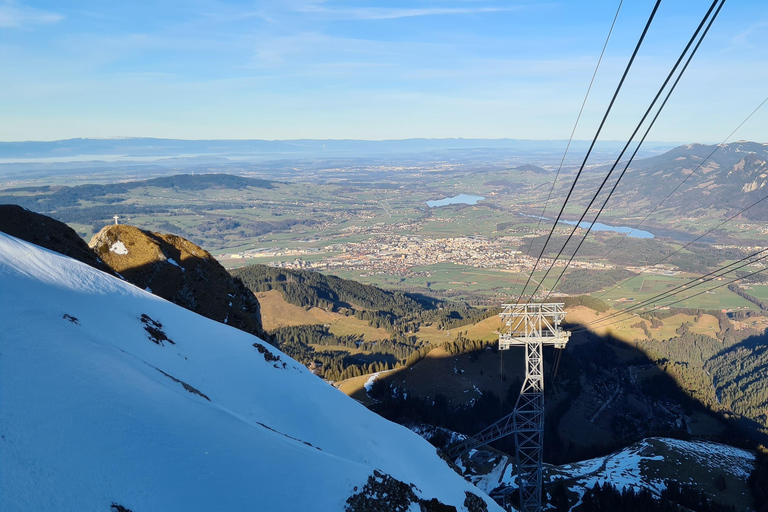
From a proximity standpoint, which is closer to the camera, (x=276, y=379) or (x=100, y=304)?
(x=100, y=304)

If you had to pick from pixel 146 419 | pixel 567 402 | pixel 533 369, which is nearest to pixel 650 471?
pixel 533 369

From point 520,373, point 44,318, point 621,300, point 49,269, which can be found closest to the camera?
point 44,318

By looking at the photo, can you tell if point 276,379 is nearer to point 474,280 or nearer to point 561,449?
point 561,449

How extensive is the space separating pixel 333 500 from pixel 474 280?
162321mm

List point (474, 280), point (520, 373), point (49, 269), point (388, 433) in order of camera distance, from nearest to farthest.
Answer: point (49, 269), point (388, 433), point (520, 373), point (474, 280)

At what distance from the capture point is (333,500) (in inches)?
697

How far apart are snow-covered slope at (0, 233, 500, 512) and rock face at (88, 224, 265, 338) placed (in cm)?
1151

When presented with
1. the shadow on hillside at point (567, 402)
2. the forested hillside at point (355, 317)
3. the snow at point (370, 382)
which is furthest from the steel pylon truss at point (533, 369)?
the forested hillside at point (355, 317)

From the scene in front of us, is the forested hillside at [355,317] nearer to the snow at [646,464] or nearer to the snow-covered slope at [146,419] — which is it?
the snow at [646,464]

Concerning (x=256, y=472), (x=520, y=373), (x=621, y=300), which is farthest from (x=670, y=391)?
(x=256, y=472)

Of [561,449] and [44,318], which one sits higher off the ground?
[44,318]

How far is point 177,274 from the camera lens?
4303 centimetres

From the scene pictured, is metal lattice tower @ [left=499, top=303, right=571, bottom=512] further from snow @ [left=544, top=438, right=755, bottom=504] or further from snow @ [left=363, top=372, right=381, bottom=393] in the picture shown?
snow @ [left=363, top=372, right=381, bottom=393]

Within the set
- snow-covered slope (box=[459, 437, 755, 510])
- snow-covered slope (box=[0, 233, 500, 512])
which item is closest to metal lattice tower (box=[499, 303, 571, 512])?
snow-covered slope (box=[459, 437, 755, 510])
